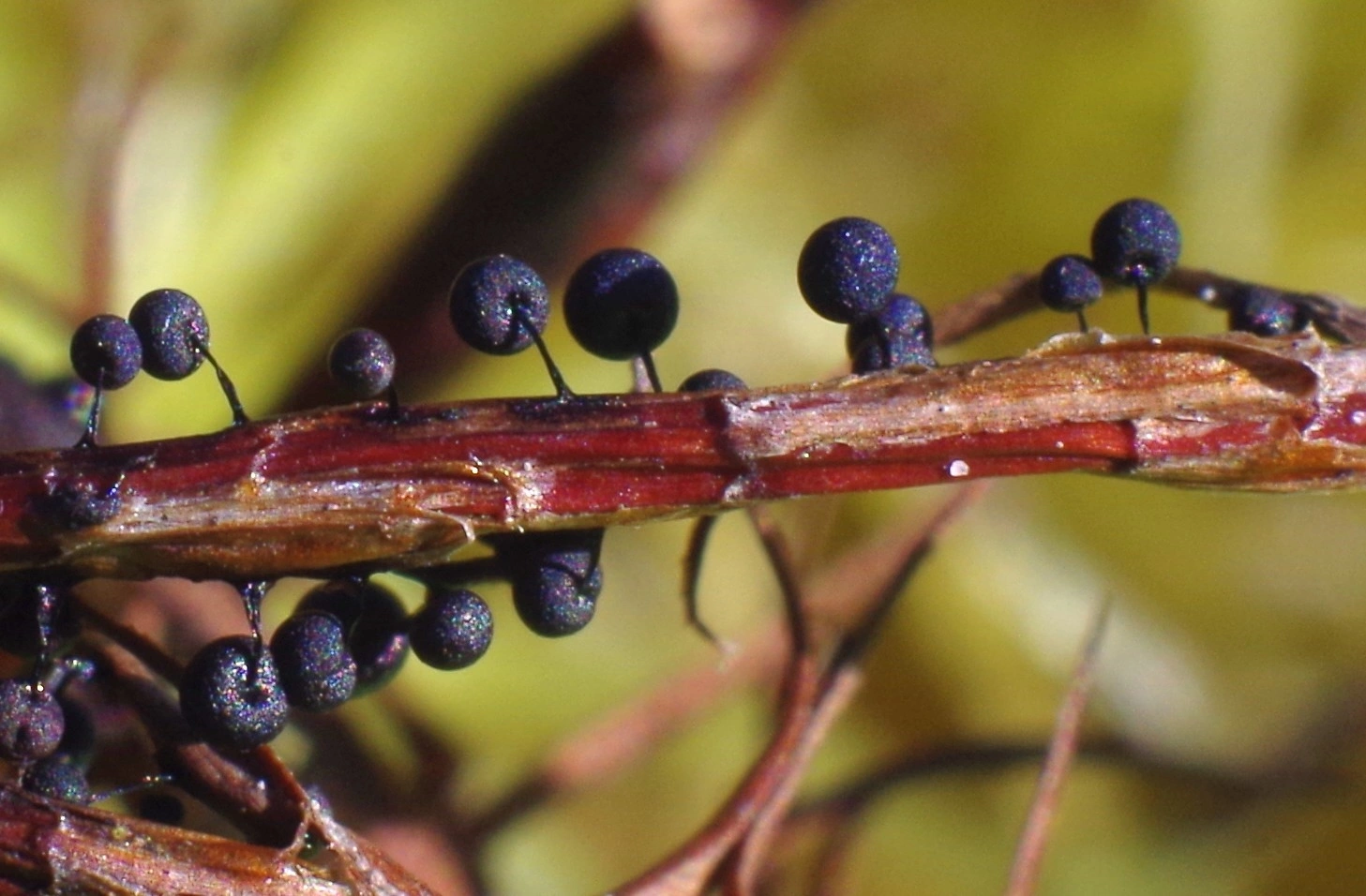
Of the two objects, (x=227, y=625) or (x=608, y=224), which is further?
(x=608, y=224)

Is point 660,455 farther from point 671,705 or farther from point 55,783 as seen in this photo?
point 671,705

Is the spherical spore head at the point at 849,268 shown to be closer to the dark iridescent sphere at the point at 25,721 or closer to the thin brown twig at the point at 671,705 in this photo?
the dark iridescent sphere at the point at 25,721

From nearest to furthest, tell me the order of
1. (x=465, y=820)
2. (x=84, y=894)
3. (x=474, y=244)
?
(x=84, y=894), (x=465, y=820), (x=474, y=244)

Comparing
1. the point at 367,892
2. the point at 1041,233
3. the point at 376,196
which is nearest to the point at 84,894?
the point at 367,892

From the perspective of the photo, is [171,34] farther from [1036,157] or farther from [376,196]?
[1036,157]

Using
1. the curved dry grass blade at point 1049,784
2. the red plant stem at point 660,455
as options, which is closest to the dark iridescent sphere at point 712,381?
the red plant stem at point 660,455

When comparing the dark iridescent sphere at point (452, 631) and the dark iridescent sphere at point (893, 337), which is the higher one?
the dark iridescent sphere at point (893, 337)
